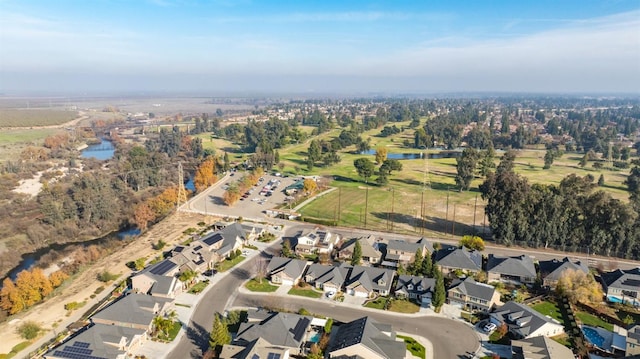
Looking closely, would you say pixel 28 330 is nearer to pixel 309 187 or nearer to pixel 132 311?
pixel 132 311

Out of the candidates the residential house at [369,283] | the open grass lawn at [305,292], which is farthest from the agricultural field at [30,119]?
the residential house at [369,283]

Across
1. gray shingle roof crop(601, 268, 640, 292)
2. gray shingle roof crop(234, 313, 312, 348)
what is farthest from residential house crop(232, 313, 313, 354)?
gray shingle roof crop(601, 268, 640, 292)

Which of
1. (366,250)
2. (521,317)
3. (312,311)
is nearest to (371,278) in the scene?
(366,250)

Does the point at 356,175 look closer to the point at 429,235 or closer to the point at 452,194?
the point at 452,194

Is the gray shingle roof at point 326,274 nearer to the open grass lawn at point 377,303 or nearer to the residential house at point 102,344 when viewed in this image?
the open grass lawn at point 377,303

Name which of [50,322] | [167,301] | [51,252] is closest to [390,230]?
[167,301]

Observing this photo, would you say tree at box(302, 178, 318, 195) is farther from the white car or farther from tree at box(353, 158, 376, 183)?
the white car
